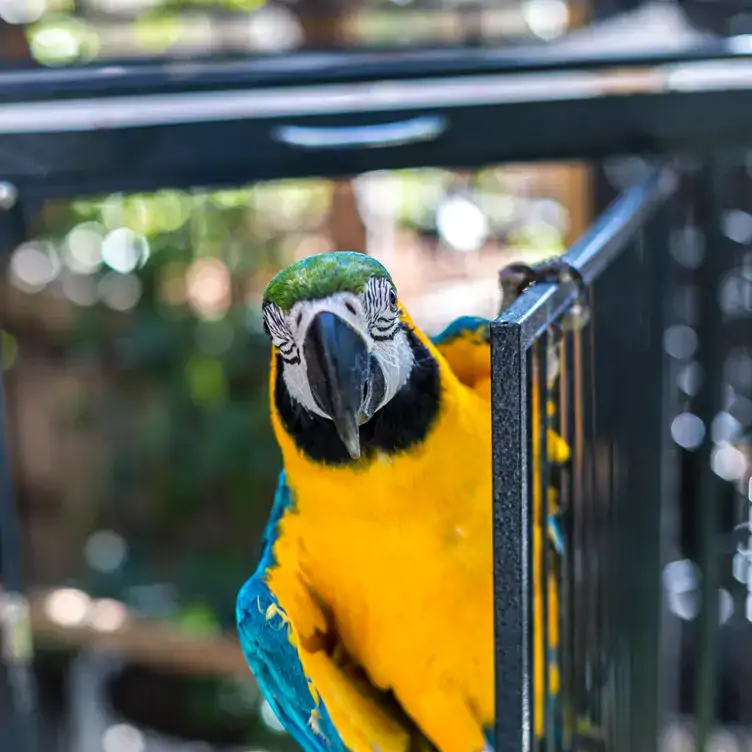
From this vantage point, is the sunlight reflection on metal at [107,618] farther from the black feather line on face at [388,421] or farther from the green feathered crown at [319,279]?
the green feathered crown at [319,279]

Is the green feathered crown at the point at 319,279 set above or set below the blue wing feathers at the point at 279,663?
above

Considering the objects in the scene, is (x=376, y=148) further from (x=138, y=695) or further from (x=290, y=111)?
(x=138, y=695)

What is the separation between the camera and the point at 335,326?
525 mm

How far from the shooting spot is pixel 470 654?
0.73m

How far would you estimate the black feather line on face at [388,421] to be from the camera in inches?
25.2

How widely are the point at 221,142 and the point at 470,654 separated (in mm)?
450

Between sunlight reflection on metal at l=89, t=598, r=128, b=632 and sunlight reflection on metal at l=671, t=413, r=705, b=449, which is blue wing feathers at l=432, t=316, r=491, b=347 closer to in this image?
sunlight reflection on metal at l=671, t=413, r=705, b=449

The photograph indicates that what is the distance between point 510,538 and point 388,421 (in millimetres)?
191

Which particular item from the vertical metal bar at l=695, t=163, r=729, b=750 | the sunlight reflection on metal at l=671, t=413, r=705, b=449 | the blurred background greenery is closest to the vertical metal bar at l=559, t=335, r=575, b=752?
the vertical metal bar at l=695, t=163, r=729, b=750

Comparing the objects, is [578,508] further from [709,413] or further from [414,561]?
[709,413]

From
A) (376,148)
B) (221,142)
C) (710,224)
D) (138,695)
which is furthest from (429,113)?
(138,695)

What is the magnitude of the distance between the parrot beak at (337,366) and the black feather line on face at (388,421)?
94 millimetres

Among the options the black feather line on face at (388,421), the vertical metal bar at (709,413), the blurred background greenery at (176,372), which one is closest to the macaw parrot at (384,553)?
the black feather line on face at (388,421)

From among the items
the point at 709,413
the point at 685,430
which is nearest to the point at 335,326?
the point at 709,413
